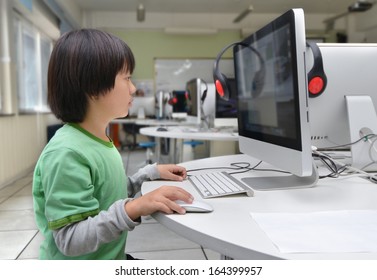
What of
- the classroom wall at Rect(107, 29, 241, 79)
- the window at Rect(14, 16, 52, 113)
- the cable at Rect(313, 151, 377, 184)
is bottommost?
the cable at Rect(313, 151, 377, 184)

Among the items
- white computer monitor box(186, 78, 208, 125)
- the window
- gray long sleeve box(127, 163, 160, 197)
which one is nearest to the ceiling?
the window

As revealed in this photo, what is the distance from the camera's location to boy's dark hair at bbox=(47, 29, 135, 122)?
75 cm

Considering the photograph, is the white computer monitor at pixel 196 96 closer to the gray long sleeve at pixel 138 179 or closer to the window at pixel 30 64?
the window at pixel 30 64

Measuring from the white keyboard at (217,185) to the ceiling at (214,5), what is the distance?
249 inches

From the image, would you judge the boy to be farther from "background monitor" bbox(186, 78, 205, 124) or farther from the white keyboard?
"background monitor" bbox(186, 78, 205, 124)

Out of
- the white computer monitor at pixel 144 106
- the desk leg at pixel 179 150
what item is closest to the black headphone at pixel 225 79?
the desk leg at pixel 179 150

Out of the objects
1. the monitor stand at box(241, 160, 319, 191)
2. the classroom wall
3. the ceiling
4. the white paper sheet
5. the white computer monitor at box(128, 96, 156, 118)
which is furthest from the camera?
the classroom wall

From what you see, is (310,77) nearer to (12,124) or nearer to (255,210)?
(255,210)

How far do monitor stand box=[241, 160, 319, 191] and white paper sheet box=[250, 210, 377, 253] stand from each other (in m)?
0.20

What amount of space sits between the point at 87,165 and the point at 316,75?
0.74 metres

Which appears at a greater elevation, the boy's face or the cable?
the boy's face

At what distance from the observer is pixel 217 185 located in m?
0.87

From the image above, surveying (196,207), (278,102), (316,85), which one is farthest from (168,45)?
(196,207)

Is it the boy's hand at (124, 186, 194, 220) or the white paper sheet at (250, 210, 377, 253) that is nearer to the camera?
the white paper sheet at (250, 210, 377, 253)
